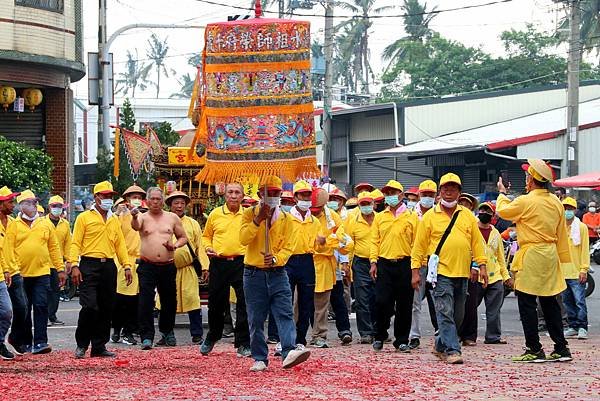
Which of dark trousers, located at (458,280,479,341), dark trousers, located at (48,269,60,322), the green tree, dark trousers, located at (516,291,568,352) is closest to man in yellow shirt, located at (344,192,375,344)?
dark trousers, located at (458,280,479,341)

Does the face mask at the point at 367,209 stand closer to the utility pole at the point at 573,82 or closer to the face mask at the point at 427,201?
the face mask at the point at 427,201

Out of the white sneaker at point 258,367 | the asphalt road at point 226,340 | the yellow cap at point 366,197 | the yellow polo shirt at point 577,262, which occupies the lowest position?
the asphalt road at point 226,340

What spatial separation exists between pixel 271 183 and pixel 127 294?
182 inches

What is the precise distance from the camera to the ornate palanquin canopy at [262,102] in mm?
12461

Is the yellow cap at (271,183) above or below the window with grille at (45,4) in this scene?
below

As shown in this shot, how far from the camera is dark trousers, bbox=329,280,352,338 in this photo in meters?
16.0

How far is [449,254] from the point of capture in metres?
13.3

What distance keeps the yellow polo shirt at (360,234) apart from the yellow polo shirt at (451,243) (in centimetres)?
264

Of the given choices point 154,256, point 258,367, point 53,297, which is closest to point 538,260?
point 258,367

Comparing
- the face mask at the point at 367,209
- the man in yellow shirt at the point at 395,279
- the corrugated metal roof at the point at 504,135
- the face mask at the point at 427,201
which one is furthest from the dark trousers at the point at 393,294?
the corrugated metal roof at the point at 504,135

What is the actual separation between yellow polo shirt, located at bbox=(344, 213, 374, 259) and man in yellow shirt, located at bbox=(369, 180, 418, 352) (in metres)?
1.07

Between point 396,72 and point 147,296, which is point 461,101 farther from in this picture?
point 147,296

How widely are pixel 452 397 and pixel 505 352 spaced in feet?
14.1

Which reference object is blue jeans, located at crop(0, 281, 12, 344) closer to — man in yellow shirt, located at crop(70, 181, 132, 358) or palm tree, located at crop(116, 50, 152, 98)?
man in yellow shirt, located at crop(70, 181, 132, 358)
